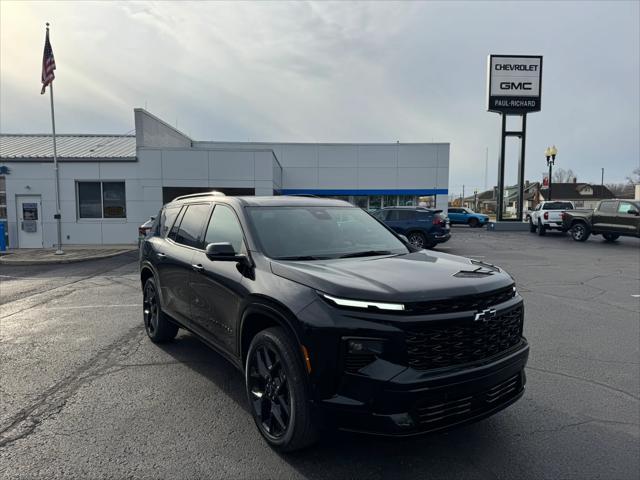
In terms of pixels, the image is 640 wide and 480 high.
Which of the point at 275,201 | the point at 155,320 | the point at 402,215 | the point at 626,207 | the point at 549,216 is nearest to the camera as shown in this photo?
the point at 275,201

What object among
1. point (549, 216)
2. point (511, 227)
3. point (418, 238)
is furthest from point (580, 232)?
point (418, 238)

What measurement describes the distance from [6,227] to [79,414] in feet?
65.1

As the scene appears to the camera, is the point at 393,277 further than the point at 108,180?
No

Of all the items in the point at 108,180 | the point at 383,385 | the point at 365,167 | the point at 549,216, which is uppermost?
the point at 365,167

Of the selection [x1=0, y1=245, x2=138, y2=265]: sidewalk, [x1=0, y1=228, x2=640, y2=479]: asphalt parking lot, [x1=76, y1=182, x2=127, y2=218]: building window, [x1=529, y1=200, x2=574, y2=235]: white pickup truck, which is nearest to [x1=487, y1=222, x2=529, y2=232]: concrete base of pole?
[x1=529, y1=200, x2=574, y2=235]: white pickup truck

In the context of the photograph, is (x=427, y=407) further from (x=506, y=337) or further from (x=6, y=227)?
(x=6, y=227)

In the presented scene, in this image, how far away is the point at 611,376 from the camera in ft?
14.2

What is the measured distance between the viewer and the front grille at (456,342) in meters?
2.55

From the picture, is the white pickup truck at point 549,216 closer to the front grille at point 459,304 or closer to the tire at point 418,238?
the tire at point 418,238

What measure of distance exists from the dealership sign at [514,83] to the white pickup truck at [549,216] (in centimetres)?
787

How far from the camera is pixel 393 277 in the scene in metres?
2.88

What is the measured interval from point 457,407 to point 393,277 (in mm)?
885

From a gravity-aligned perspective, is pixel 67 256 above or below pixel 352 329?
below

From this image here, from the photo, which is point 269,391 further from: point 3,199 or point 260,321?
point 3,199
